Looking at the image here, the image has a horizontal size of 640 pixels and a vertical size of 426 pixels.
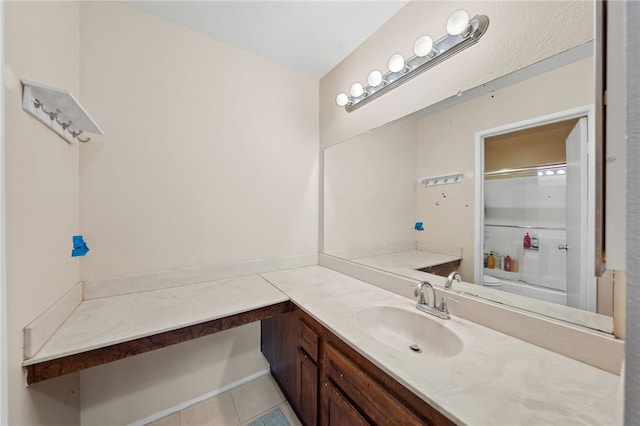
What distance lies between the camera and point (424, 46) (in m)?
1.15

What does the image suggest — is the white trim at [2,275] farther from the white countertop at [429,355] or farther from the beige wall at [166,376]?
the beige wall at [166,376]

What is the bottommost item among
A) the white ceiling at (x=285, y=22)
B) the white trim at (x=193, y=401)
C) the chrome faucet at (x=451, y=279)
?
the white trim at (x=193, y=401)

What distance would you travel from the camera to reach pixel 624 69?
29 centimetres

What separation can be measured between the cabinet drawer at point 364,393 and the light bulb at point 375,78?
1535 mm

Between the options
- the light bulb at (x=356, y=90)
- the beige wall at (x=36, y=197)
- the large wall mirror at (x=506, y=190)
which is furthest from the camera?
the light bulb at (x=356, y=90)

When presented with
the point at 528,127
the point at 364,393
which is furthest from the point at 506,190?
the point at 364,393

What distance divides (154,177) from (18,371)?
1007 millimetres

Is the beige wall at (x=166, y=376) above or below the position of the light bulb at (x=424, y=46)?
below

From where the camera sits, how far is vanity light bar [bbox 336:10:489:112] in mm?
1021

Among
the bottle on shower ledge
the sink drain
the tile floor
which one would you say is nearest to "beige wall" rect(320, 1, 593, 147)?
the bottle on shower ledge

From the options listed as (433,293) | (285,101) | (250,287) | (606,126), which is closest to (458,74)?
(606,126)

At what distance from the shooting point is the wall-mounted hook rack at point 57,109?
0.77 metres

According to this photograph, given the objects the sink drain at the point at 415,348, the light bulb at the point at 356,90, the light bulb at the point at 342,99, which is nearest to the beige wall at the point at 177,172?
the light bulb at the point at 342,99

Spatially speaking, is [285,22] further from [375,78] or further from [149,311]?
[149,311]
